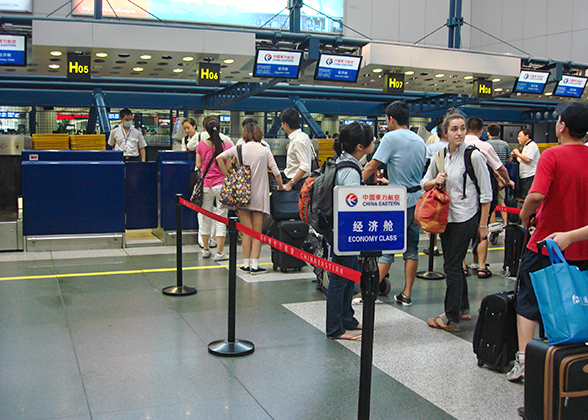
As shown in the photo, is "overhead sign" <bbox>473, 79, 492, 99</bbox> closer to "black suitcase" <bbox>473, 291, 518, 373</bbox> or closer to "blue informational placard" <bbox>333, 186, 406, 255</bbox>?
"black suitcase" <bbox>473, 291, 518, 373</bbox>

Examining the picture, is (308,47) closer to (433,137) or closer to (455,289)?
(433,137)

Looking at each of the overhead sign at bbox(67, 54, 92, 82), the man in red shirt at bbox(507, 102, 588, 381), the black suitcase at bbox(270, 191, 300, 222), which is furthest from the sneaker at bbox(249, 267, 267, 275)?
the overhead sign at bbox(67, 54, 92, 82)

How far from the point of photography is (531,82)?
14977 millimetres

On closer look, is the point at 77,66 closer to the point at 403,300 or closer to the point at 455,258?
the point at 403,300

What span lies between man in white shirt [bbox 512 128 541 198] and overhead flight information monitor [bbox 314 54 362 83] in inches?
181

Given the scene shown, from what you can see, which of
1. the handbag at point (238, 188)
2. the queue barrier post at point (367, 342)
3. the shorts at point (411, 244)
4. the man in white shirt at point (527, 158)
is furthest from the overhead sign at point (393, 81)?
the queue barrier post at point (367, 342)

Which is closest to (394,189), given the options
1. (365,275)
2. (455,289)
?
(365,275)

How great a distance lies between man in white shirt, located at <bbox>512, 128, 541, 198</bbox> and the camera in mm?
8984

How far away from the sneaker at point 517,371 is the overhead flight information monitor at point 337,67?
1000 centimetres

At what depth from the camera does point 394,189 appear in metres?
2.63

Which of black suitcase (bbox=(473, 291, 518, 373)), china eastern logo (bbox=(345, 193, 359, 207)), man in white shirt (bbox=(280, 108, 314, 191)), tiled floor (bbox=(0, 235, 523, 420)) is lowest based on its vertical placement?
tiled floor (bbox=(0, 235, 523, 420))

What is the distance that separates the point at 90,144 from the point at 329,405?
26.4 ft

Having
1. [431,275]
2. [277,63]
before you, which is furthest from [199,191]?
[277,63]

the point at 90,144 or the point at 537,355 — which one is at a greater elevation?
the point at 90,144
